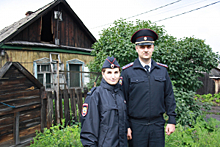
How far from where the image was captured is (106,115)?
1688 mm

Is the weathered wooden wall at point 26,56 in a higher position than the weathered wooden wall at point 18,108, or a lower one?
higher

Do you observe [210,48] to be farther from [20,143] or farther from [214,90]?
[214,90]

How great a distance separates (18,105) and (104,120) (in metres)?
2.43

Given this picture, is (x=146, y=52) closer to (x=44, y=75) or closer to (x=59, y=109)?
(x=59, y=109)

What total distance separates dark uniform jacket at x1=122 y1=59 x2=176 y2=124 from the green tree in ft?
6.36

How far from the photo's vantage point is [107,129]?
5.46ft

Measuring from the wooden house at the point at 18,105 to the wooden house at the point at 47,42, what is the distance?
3443 millimetres

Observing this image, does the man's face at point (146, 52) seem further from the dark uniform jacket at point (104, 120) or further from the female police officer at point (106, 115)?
the dark uniform jacket at point (104, 120)

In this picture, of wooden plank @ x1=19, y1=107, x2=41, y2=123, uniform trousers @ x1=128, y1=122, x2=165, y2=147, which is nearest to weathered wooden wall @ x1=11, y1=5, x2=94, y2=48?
wooden plank @ x1=19, y1=107, x2=41, y2=123

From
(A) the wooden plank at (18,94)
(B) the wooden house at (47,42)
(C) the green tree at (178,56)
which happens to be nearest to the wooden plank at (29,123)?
(A) the wooden plank at (18,94)

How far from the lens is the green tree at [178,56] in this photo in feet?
14.0

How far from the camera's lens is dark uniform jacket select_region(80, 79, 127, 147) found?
1.62m

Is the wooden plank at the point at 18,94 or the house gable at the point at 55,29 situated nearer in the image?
the wooden plank at the point at 18,94

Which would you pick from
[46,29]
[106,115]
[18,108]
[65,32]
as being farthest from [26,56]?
[106,115]
